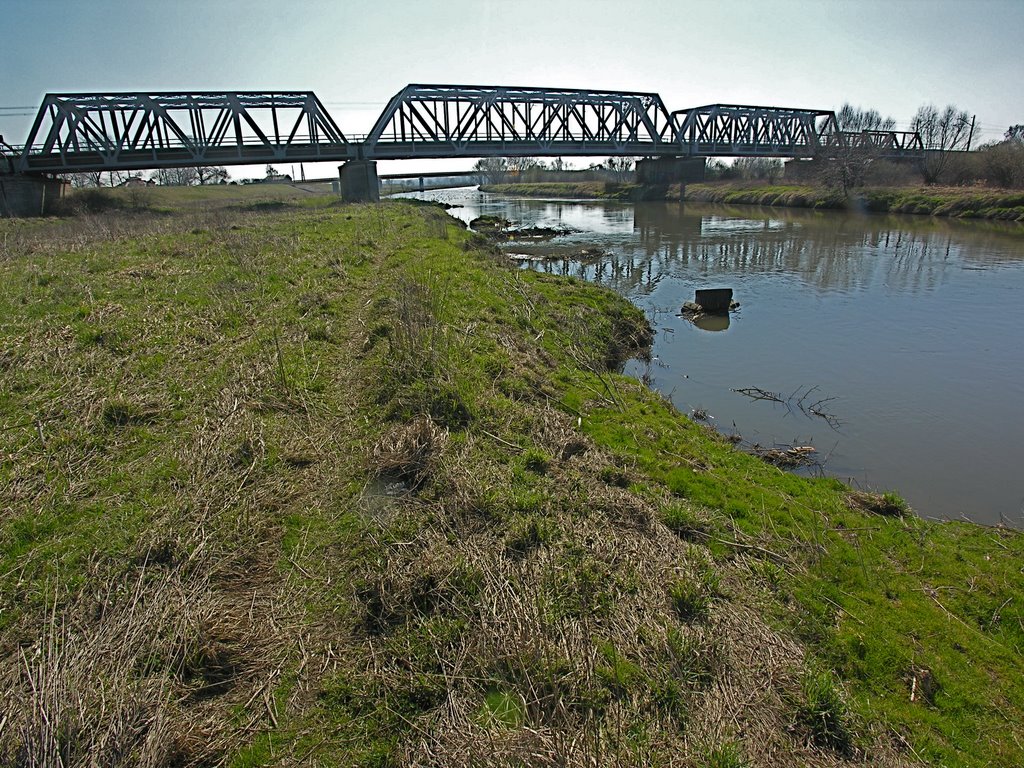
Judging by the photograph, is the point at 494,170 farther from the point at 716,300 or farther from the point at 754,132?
the point at 716,300

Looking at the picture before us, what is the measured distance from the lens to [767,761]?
324 centimetres

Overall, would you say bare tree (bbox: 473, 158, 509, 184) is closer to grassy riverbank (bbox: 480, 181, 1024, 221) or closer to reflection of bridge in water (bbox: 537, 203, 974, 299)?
grassy riverbank (bbox: 480, 181, 1024, 221)

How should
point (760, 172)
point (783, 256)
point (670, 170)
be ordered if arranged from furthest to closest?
1. point (760, 172)
2. point (670, 170)
3. point (783, 256)

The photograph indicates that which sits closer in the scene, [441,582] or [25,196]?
[441,582]

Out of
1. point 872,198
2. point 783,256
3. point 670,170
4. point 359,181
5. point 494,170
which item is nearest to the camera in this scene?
point 783,256

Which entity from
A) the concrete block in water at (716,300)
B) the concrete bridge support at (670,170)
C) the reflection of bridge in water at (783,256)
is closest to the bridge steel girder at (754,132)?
the concrete bridge support at (670,170)

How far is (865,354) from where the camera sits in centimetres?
1341

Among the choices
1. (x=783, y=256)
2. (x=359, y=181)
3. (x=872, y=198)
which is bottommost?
(x=783, y=256)

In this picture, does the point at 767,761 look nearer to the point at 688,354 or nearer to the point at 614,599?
the point at 614,599

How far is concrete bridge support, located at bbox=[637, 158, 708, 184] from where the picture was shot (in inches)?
3027

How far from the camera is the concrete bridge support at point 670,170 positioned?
76875mm

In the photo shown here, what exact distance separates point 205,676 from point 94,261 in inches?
620

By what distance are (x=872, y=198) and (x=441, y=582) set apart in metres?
62.6

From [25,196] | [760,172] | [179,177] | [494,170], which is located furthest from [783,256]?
[494,170]
